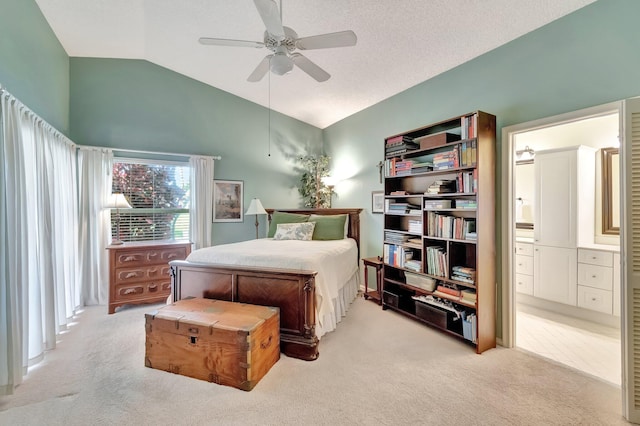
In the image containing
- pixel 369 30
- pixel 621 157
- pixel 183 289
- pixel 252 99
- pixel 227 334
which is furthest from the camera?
pixel 252 99

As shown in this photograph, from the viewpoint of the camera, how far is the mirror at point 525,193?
4285mm

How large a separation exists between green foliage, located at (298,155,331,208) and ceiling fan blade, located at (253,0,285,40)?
3.32 metres

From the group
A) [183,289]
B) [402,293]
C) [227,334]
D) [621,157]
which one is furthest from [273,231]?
[621,157]

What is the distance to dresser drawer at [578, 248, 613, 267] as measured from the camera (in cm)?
316

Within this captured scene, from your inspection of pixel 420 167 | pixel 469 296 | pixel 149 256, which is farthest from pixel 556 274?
pixel 149 256

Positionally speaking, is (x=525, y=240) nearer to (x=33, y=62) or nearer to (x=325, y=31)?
(x=325, y=31)

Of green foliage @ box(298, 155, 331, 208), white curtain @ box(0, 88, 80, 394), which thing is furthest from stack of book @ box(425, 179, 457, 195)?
white curtain @ box(0, 88, 80, 394)

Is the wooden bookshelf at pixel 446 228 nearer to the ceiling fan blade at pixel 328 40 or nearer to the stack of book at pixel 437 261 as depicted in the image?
the stack of book at pixel 437 261

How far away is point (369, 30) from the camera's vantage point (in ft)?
9.09

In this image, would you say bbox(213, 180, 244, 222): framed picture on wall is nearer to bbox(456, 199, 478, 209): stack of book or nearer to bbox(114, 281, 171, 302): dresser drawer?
bbox(114, 281, 171, 302): dresser drawer

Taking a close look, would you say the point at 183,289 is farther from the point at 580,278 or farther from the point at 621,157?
the point at 580,278

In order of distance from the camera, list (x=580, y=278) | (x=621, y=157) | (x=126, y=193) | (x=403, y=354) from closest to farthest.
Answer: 1. (x=621, y=157)
2. (x=403, y=354)
3. (x=580, y=278)
4. (x=126, y=193)

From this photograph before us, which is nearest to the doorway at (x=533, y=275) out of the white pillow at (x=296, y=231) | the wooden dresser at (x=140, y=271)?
the white pillow at (x=296, y=231)

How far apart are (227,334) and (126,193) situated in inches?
130
